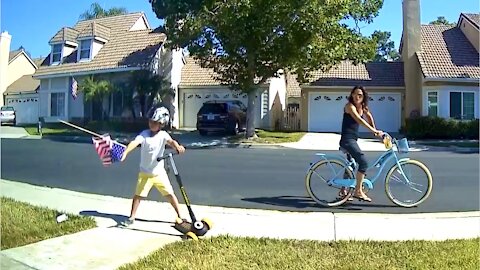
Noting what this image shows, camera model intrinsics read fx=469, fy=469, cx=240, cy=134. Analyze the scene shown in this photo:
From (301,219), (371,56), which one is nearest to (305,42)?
(371,56)

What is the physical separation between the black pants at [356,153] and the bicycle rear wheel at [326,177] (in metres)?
0.21

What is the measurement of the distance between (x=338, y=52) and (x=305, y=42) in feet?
5.18

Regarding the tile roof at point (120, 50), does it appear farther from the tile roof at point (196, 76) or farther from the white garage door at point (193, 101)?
the white garage door at point (193, 101)

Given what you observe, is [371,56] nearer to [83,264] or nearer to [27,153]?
[27,153]

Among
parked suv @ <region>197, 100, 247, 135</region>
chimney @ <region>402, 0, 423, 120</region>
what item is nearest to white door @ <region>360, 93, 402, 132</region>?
chimney @ <region>402, 0, 423, 120</region>

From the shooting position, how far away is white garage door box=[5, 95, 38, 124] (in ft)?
74.7

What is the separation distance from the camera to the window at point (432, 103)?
23.9 metres

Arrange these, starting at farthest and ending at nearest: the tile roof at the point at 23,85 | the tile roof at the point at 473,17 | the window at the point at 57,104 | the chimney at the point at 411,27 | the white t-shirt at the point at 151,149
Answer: the tile roof at the point at 473,17 → the tile roof at the point at 23,85 → the chimney at the point at 411,27 → the window at the point at 57,104 → the white t-shirt at the point at 151,149

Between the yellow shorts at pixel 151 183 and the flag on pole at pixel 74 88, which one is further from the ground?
the flag on pole at pixel 74 88

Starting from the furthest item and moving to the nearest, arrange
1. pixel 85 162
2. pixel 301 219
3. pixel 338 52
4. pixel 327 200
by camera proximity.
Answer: pixel 338 52, pixel 85 162, pixel 327 200, pixel 301 219

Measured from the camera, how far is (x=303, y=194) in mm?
8023

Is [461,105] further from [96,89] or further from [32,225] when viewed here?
[32,225]

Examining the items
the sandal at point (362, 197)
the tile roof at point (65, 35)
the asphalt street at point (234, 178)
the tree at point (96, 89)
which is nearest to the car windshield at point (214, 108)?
the tree at point (96, 89)

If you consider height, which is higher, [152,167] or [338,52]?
[338,52]
